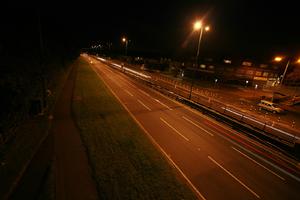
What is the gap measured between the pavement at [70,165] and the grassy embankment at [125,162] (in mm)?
439

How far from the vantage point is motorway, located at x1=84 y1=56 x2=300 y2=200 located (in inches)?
405

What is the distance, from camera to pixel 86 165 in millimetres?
10586

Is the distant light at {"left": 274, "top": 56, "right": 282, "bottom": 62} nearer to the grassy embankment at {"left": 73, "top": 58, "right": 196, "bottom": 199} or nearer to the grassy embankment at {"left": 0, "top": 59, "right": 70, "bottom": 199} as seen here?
the grassy embankment at {"left": 73, "top": 58, "right": 196, "bottom": 199}

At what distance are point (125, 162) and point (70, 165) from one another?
3.21m

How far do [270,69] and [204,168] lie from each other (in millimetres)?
68309

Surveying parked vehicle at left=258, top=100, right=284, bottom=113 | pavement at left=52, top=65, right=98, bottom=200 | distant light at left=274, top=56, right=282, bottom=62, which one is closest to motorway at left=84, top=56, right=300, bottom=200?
pavement at left=52, top=65, right=98, bottom=200

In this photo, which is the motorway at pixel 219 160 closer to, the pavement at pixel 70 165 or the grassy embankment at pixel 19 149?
the pavement at pixel 70 165

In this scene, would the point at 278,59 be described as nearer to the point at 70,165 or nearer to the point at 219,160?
the point at 219,160

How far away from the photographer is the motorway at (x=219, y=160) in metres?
10.3

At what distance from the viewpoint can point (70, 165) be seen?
10484 millimetres

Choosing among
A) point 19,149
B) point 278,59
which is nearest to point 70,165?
point 19,149

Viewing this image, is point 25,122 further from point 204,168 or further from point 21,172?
point 204,168

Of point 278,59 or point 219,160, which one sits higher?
point 278,59

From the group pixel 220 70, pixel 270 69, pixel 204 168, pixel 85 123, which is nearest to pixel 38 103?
pixel 85 123
